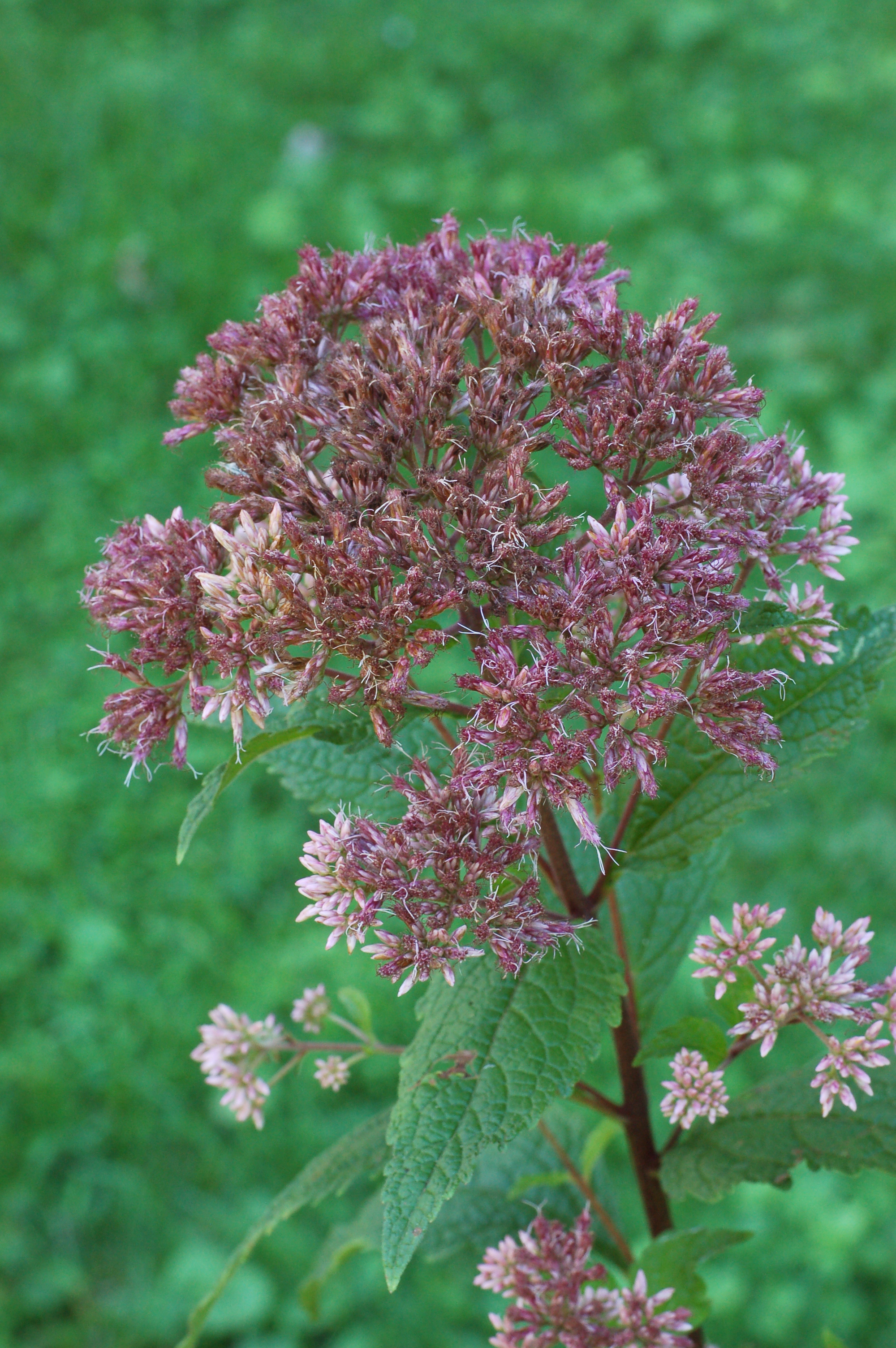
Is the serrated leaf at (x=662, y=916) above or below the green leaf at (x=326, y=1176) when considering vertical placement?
above

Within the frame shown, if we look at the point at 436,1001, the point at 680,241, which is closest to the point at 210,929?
the point at 436,1001

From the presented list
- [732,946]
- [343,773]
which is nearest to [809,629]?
[732,946]

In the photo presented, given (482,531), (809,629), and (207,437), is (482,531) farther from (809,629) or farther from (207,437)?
(207,437)

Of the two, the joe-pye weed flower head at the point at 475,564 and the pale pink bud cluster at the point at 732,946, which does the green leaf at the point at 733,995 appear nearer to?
the pale pink bud cluster at the point at 732,946

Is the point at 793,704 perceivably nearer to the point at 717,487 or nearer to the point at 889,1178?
the point at 717,487

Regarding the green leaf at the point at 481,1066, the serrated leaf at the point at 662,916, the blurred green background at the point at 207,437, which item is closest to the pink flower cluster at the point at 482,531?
the green leaf at the point at 481,1066

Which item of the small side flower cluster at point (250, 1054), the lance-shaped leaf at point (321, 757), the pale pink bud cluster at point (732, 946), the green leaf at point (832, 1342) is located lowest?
the green leaf at point (832, 1342)

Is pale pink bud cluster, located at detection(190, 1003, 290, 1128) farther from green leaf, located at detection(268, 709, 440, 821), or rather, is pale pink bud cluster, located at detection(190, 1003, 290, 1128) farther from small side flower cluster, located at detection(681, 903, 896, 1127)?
small side flower cluster, located at detection(681, 903, 896, 1127)
